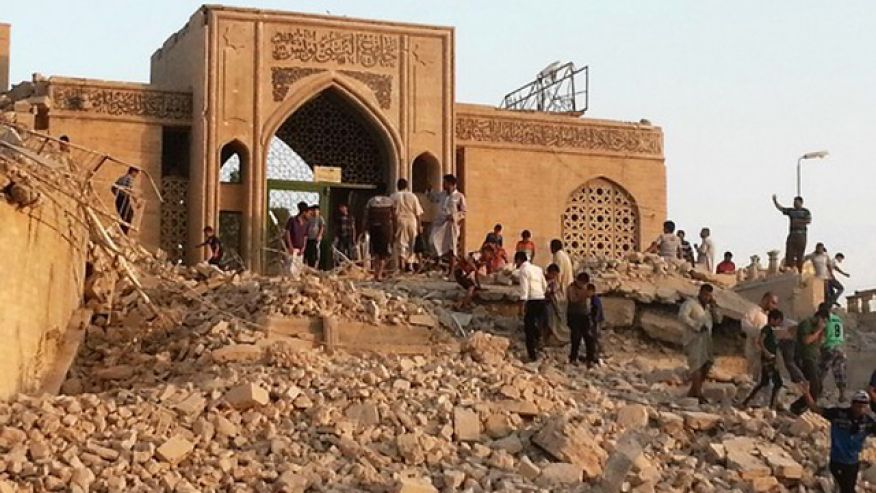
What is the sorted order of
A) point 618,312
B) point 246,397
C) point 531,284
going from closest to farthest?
point 246,397 < point 531,284 < point 618,312

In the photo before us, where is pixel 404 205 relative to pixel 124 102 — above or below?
below

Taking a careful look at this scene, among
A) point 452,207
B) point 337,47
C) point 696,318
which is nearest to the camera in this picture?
point 696,318

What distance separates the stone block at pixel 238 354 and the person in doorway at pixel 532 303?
2927 millimetres

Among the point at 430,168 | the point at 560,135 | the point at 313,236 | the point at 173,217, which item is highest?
the point at 560,135

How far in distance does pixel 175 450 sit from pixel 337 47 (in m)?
12.5

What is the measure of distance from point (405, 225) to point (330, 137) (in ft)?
17.2

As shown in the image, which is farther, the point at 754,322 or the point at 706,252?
the point at 706,252

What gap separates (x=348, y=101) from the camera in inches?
999

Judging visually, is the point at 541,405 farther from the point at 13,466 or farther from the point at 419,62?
the point at 419,62

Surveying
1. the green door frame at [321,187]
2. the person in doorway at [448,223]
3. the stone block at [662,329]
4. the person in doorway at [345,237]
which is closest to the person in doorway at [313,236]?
the person in doorway at [345,237]

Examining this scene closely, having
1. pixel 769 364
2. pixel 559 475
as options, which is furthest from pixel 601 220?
pixel 559 475

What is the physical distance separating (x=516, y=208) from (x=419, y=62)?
103 inches

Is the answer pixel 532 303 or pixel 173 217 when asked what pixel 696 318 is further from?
pixel 173 217

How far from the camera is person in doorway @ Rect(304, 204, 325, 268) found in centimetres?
2103
